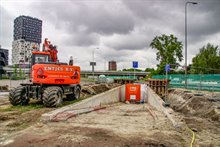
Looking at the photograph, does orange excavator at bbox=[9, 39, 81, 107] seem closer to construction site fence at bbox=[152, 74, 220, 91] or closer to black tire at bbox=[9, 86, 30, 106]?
black tire at bbox=[9, 86, 30, 106]

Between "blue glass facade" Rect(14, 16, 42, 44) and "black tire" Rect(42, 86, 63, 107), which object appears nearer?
"black tire" Rect(42, 86, 63, 107)

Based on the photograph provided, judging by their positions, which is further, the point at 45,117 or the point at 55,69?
the point at 55,69

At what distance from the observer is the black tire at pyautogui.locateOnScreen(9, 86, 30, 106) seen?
12.6 meters

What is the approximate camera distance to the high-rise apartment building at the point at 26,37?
595 inches

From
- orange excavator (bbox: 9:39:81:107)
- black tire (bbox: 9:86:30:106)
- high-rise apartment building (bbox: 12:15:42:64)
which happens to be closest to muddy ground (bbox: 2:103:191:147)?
orange excavator (bbox: 9:39:81:107)

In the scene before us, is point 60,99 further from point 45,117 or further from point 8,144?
point 8,144

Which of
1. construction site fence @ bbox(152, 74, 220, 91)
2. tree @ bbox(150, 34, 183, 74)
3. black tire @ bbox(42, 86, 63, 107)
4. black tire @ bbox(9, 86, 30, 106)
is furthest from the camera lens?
tree @ bbox(150, 34, 183, 74)

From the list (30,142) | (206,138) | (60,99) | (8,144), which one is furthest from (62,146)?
(60,99)

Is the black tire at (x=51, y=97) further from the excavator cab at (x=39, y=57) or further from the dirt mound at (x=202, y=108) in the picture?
the dirt mound at (x=202, y=108)

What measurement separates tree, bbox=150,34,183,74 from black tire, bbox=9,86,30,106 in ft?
171

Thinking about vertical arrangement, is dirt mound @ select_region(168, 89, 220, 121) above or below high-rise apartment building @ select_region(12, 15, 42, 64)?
below

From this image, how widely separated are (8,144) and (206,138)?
18.3ft

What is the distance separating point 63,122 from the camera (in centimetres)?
892

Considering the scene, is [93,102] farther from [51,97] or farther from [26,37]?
[26,37]
